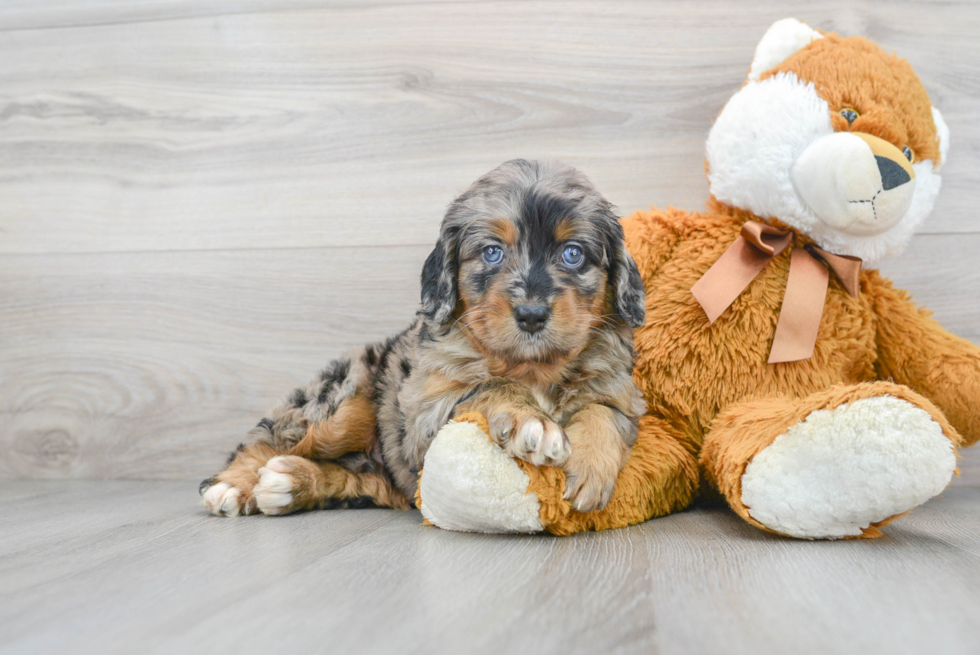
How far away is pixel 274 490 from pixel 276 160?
123cm

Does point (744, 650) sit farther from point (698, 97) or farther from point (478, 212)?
point (698, 97)

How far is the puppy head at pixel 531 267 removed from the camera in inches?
62.3

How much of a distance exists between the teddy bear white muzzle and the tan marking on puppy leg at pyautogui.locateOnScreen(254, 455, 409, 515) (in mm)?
1351

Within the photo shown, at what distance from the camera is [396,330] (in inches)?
101

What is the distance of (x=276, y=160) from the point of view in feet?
8.57

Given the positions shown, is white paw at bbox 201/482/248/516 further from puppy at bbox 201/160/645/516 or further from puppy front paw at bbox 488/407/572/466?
puppy front paw at bbox 488/407/572/466

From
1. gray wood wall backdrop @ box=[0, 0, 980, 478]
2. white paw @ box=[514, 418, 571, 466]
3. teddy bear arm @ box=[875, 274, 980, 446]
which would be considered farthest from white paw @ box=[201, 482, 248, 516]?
teddy bear arm @ box=[875, 274, 980, 446]

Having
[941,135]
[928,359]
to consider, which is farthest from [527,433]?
[941,135]

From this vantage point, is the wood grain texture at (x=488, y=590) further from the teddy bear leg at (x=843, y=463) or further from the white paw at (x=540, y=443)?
the white paw at (x=540, y=443)

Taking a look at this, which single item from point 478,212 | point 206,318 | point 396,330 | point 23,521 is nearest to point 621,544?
point 478,212

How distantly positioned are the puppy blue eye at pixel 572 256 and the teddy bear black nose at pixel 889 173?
75 cm

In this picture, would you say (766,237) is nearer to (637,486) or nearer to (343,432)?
(637,486)

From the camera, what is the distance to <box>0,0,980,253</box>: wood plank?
2.43 meters

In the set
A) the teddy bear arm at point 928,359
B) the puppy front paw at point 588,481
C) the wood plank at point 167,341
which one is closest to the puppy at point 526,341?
the puppy front paw at point 588,481
